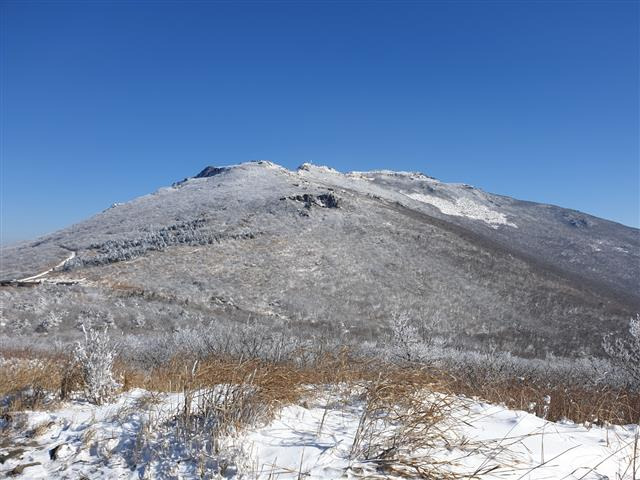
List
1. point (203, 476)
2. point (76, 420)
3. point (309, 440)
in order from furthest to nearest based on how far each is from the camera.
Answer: point (76, 420) → point (309, 440) → point (203, 476)

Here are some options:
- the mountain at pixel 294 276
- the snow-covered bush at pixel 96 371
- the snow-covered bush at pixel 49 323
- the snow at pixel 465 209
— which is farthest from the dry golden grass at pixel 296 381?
the snow at pixel 465 209

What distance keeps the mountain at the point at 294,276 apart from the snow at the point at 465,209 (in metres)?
22.9

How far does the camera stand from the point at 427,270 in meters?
35.5

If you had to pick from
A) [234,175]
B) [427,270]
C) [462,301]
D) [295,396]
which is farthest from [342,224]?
[295,396]

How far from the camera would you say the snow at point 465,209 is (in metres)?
75.1

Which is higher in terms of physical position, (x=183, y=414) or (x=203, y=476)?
(x=183, y=414)

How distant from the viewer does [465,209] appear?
8000 cm

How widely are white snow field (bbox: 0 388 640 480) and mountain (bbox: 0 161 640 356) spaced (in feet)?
49.8

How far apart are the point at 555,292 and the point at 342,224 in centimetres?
→ 2117

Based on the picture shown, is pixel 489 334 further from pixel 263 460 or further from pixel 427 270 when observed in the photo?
pixel 263 460

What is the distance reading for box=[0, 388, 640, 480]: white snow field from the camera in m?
2.55

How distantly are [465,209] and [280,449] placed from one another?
273 ft

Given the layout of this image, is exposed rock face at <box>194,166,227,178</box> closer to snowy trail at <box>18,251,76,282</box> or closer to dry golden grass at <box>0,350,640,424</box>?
snowy trail at <box>18,251,76,282</box>

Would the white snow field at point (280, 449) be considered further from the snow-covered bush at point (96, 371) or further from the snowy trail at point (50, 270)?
the snowy trail at point (50, 270)
